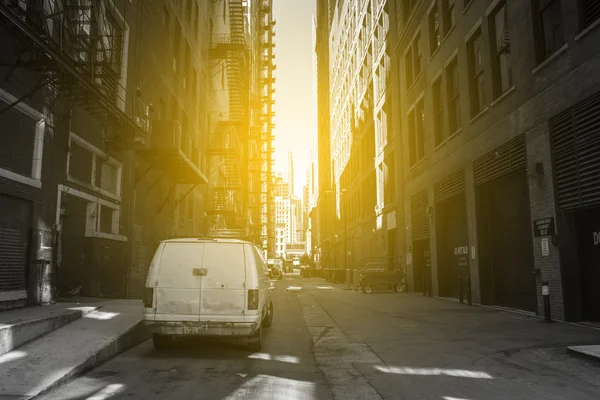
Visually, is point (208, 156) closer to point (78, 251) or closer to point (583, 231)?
point (78, 251)

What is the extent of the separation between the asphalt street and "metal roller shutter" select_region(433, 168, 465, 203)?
25.7 feet

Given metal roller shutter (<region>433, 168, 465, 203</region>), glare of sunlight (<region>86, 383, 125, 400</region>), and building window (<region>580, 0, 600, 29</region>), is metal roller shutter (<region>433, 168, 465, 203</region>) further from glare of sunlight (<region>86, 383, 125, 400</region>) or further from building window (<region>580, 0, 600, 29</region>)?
glare of sunlight (<region>86, 383, 125, 400</region>)

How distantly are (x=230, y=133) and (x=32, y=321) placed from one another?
96.2 ft

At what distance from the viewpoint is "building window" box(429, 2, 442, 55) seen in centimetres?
2234

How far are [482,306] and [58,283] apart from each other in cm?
1318

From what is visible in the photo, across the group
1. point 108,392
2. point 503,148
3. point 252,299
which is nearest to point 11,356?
point 108,392

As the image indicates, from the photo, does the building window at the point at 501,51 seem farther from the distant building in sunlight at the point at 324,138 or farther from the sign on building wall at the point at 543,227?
the distant building in sunlight at the point at 324,138

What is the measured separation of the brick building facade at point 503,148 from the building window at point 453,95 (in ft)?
0.13

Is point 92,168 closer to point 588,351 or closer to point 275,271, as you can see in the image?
point 588,351

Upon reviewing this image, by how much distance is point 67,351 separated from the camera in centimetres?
768

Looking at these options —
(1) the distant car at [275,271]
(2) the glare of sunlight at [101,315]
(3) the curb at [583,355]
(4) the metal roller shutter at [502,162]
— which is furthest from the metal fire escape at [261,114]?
(3) the curb at [583,355]

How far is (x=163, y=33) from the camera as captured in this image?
22.0 metres

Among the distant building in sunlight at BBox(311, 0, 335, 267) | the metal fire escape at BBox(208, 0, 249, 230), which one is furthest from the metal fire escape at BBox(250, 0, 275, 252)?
the metal fire escape at BBox(208, 0, 249, 230)

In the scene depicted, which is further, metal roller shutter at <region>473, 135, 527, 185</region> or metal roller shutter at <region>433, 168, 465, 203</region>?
metal roller shutter at <region>433, 168, 465, 203</region>
